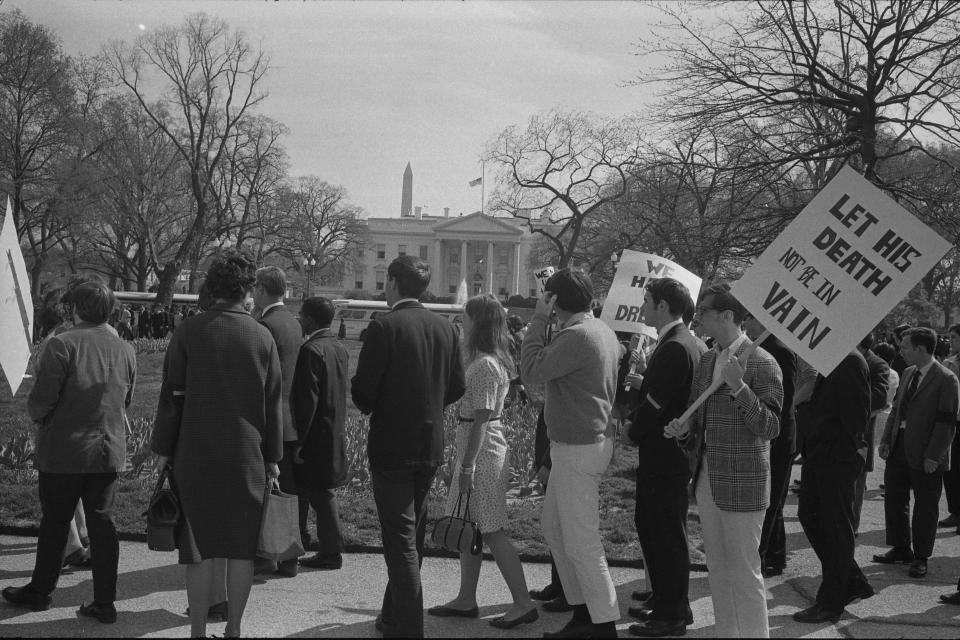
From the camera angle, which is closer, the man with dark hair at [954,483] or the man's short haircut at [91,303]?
the man's short haircut at [91,303]

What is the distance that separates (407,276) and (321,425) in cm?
150

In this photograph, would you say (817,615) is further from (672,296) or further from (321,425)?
(321,425)

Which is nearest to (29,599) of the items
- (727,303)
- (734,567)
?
(734,567)

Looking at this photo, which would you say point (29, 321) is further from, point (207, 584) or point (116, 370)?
point (207, 584)

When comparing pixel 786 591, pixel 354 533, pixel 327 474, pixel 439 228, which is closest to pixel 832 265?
pixel 786 591

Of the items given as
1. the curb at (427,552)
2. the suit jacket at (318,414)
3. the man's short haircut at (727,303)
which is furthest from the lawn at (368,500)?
the man's short haircut at (727,303)

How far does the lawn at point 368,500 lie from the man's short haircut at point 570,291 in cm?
81

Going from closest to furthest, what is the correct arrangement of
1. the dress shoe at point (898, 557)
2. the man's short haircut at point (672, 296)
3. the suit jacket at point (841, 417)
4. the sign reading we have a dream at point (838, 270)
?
1. the sign reading we have a dream at point (838, 270)
2. the man's short haircut at point (672, 296)
3. the suit jacket at point (841, 417)
4. the dress shoe at point (898, 557)

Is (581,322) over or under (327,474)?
over

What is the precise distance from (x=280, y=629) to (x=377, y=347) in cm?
160

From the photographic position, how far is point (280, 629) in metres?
4.48

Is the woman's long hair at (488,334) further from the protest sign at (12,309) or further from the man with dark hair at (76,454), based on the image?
the protest sign at (12,309)

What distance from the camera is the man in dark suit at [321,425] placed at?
539cm

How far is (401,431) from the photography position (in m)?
4.25
